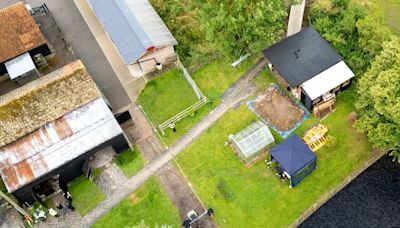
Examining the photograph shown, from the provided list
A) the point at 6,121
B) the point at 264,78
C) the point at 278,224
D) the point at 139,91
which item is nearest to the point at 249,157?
the point at 278,224

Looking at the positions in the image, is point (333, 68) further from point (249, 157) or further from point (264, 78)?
point (249, 157)

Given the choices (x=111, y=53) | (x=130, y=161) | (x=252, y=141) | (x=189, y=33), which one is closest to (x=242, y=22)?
(x=189, y=33)

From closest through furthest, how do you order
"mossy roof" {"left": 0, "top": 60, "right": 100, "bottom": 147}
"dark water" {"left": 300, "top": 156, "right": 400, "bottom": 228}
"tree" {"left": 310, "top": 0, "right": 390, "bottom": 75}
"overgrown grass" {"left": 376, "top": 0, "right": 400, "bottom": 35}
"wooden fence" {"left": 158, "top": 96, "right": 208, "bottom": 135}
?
"dark water" {"left": 300, "top": 156, "right": 400, "bottom": 228} < "mossy roof" {"left": 0, "top": 60, "right": 100, "bottom": 147} < "tree" {"left": 310, "top": 0, "right": 390, "bottom": 75} < "wooden fence" {"left": 158, "top": 96, "right": 208, "bottom": 135} < "overgrown grass" {"left": 376, "top": 0, "right": 400, "bottom": 35}

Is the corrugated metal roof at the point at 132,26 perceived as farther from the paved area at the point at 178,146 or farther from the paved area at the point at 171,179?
the paved area at the point at 178,146

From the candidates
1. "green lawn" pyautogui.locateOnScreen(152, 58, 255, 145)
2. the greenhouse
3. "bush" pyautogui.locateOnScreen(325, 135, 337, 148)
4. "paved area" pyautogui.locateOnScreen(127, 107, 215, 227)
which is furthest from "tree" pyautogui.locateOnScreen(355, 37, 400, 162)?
"paved area" pyautogui.locateOnScreen(127, 107, 215, 227)

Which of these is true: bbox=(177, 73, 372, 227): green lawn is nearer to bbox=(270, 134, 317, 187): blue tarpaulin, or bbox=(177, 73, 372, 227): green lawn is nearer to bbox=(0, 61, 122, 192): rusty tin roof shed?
bbox=(270, 134, 317, 187): blue tarpaulin

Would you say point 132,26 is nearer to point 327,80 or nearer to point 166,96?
point 166,96

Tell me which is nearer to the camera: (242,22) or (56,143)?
(56,143)

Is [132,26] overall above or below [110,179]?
above
